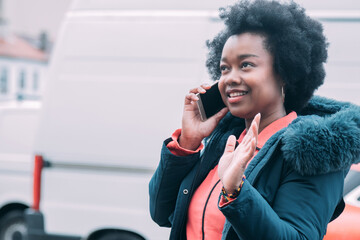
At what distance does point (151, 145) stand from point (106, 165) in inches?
15.3

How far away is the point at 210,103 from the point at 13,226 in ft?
12.8

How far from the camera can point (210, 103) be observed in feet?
5.80

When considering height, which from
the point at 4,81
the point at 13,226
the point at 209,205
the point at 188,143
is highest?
the point at 188,143

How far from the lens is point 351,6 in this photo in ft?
10.3

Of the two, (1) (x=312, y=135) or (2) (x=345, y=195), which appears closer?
(1) (x=312, y=135)

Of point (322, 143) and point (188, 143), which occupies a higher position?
point (322, 143)

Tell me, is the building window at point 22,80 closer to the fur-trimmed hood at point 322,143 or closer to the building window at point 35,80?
the building window at point 35,80

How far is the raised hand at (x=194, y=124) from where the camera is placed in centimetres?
172

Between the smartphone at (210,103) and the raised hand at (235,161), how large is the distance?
421 mm

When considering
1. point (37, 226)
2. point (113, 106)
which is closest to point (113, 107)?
point (113, 106)

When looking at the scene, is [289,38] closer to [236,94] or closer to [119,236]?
[236,94]

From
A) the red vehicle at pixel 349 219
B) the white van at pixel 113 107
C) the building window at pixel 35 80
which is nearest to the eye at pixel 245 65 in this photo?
the red vehicle at pixel 349 219

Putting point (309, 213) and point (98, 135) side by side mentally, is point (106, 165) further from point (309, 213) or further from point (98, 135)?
point (309, 213)

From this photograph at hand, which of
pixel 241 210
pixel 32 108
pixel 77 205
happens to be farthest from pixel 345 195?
pixel 32 108
